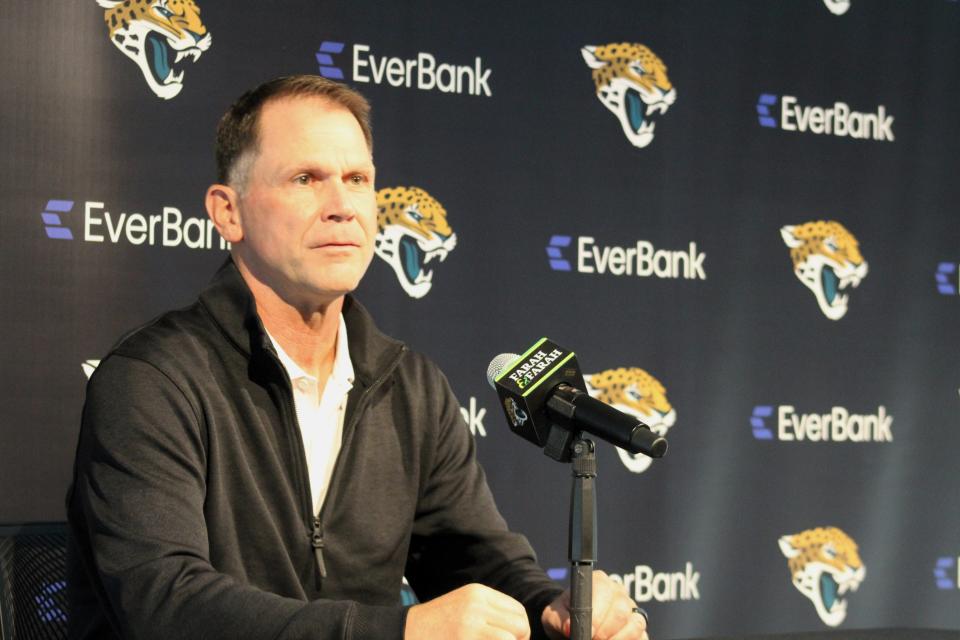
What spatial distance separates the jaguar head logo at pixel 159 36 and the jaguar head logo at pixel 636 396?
4.74 feet

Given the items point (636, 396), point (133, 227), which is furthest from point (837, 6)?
point (133, 227)

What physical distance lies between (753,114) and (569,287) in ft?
3.00

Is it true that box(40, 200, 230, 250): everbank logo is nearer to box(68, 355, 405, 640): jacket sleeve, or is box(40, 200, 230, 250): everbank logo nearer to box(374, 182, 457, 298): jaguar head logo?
box(374, 182, 457, 298): jaguar head logo


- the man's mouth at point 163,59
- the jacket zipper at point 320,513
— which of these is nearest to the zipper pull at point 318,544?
the jacket zipper at point 320,513

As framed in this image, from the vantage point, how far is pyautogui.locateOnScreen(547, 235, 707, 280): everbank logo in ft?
11.3

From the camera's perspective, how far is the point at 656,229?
3582mm

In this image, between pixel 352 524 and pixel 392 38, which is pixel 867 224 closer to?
pixel 392 38

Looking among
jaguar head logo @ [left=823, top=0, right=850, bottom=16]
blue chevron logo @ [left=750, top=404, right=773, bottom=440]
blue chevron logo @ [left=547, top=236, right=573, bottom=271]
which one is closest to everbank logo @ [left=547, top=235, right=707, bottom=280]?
blue chevron logo @ [left=547, top=236, right=573, bottom=271]

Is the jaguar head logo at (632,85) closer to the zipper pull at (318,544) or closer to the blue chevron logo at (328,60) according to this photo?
the blue chevron logo at (328,60)

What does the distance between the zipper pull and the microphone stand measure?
1.80 feet

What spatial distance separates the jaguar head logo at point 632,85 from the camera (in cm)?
354

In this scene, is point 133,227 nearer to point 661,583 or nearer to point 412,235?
point 412,235

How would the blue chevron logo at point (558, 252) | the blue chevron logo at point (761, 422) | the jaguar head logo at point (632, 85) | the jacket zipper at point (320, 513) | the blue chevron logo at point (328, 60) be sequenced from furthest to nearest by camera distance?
1. the blue chevron logo at point (761, 422)
2. the jaguar head logo at point (632, 85)
3. the blue chevron logo at point (558, 252)
4. the blue chevron logo at point (328, 60)
5. the jacket zipper at point (320, 513)

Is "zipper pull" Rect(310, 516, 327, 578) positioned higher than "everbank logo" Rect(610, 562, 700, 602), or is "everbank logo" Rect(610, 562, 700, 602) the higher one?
"zipper pull" Rect(310, 516, 327, 578)
